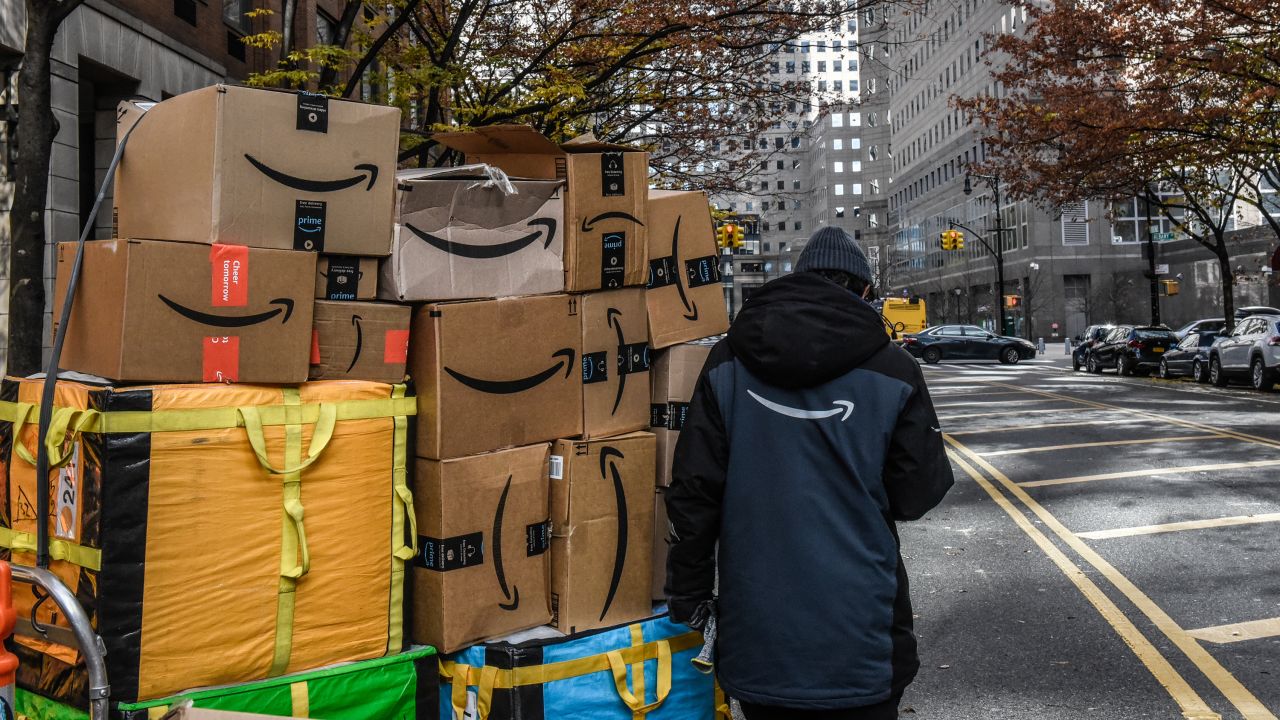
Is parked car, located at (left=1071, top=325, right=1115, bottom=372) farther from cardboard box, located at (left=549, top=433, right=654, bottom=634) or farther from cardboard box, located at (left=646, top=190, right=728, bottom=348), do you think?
cardboard box, located at (left=549, top=433, right=654, bottom=634)

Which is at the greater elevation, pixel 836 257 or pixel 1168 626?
pixel 836 257

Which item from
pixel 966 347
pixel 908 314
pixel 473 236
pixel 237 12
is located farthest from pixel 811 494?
pixel 908 314

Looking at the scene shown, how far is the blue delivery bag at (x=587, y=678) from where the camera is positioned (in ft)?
12.1

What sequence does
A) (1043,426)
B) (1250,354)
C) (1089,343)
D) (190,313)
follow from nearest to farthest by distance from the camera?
(190,313), (1043,426), (1250,354), (1089,343)

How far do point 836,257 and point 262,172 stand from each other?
1.85 metres

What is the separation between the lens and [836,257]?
10.2 ft

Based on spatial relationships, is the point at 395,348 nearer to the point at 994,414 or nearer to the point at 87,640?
the point at 87,640

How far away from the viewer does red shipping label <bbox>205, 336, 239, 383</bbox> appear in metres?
3.35

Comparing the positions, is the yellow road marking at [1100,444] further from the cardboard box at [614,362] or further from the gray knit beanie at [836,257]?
the gray knit beanie at [836,257]

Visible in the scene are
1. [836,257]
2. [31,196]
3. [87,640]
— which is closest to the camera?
[87,640]

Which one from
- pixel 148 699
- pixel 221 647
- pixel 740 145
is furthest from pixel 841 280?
pixel 740 145

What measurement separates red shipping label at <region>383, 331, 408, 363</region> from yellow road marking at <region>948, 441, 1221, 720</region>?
3.74m

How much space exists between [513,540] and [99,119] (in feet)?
46.7

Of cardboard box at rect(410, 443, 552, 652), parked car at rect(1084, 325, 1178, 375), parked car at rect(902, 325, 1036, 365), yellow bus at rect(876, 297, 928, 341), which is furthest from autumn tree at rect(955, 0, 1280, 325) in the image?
yellow bus at rect(876, 297, 928, 341)
